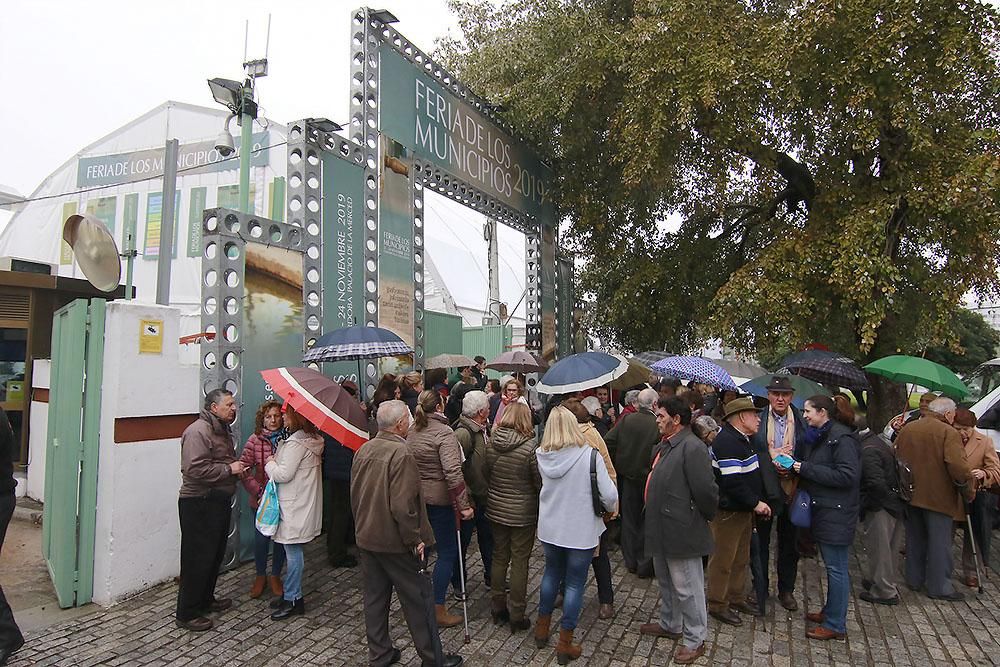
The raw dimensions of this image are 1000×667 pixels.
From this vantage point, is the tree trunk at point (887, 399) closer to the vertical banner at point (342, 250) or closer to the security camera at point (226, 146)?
the vertical banner at point (342, 250)

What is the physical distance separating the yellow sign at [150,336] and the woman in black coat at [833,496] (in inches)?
199

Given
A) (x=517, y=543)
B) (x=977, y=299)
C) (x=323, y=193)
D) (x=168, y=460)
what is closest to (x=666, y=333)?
(x=977, y=299)

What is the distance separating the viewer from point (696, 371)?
7.00 m

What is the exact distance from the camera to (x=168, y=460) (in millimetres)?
5383

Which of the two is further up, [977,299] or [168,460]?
[977,299]

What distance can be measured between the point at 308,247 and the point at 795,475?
524 centimetres

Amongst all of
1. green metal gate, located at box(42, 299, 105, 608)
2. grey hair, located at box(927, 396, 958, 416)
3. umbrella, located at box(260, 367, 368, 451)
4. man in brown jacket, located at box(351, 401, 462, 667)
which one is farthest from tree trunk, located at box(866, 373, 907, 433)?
green metal gate, located at box(42, 299, 105, 608)

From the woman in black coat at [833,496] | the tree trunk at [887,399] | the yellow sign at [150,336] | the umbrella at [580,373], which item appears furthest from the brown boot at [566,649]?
the tree trunk at [887,399]

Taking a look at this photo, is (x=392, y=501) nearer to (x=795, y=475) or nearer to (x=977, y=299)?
(x=795, y=475)

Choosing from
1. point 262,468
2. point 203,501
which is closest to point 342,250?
point 262,468

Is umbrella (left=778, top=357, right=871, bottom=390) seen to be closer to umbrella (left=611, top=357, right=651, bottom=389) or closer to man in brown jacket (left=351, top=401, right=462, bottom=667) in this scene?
umbrella (left=611, top=357, right=651, bottom=389)

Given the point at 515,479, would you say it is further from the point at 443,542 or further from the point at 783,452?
the point at 783,452

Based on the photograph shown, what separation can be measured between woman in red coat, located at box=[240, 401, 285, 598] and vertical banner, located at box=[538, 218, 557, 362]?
8167 millimetres

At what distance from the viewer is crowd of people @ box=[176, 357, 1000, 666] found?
13.2ft
